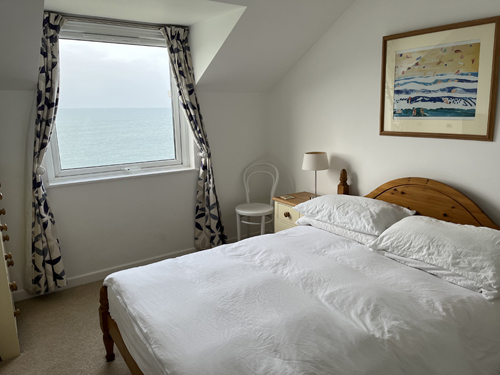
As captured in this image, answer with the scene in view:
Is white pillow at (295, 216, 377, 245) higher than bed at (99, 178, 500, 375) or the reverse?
higher

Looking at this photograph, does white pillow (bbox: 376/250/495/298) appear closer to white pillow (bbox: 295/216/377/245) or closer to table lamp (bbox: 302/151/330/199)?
white pillow (bbox: 295/216/377/245)

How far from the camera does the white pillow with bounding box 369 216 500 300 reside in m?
1.77

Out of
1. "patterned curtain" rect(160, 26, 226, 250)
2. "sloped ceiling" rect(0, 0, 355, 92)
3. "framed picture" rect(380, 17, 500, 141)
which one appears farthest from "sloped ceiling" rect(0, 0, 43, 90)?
"framed picture" rect(380, 17, 500, 141)

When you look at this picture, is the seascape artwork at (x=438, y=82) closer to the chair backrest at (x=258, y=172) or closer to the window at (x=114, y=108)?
the chair backrest at (x=258, y=172)

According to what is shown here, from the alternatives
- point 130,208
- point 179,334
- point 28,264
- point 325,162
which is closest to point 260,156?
point 325,162

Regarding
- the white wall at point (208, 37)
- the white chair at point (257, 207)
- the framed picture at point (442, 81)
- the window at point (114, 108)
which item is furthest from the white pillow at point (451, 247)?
the window at point (114, 108)

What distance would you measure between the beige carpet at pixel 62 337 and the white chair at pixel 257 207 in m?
1.43

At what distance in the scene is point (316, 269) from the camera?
201 centimetres

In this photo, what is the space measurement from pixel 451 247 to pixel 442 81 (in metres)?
1.13

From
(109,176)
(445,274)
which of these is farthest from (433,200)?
(109,176)

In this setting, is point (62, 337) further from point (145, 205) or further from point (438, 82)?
point (438, 82)

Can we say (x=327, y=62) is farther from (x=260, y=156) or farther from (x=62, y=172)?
(x=62, y=172)

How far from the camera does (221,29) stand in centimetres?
295

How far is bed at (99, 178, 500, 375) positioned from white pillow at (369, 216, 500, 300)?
67 millimetres
